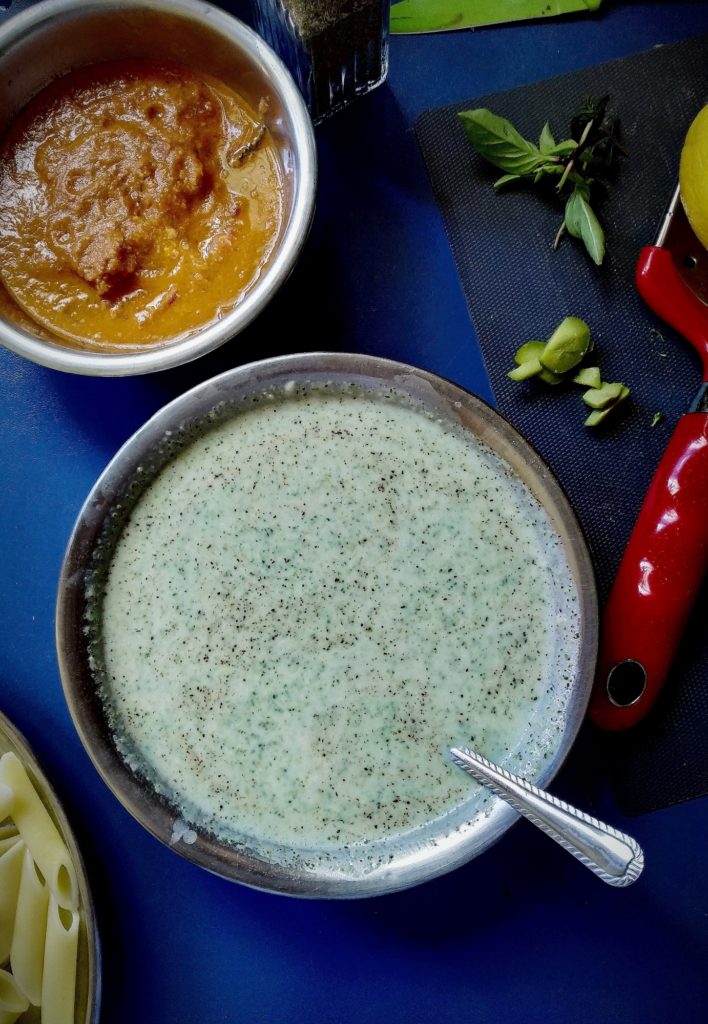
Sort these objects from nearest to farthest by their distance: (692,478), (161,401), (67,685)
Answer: (67,685), (692,478), (161,401)

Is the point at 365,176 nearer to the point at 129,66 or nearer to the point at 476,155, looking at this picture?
the point at 476,155

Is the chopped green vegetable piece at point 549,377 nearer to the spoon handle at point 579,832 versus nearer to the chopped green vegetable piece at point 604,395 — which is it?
the chopped green vegetable piece at point 604,395

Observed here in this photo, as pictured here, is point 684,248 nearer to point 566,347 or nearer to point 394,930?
point 566,347

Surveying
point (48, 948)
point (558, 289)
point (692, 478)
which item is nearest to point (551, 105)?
point (558, 289)

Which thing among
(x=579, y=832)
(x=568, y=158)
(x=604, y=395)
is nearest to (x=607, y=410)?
(x=604, y=395)

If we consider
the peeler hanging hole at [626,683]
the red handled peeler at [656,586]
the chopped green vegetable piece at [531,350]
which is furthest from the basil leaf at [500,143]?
the peeler hanging hole at [626,683]

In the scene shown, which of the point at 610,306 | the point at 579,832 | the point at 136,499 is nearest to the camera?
the point at 579,832

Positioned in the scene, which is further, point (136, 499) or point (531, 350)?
point (531, 350)
